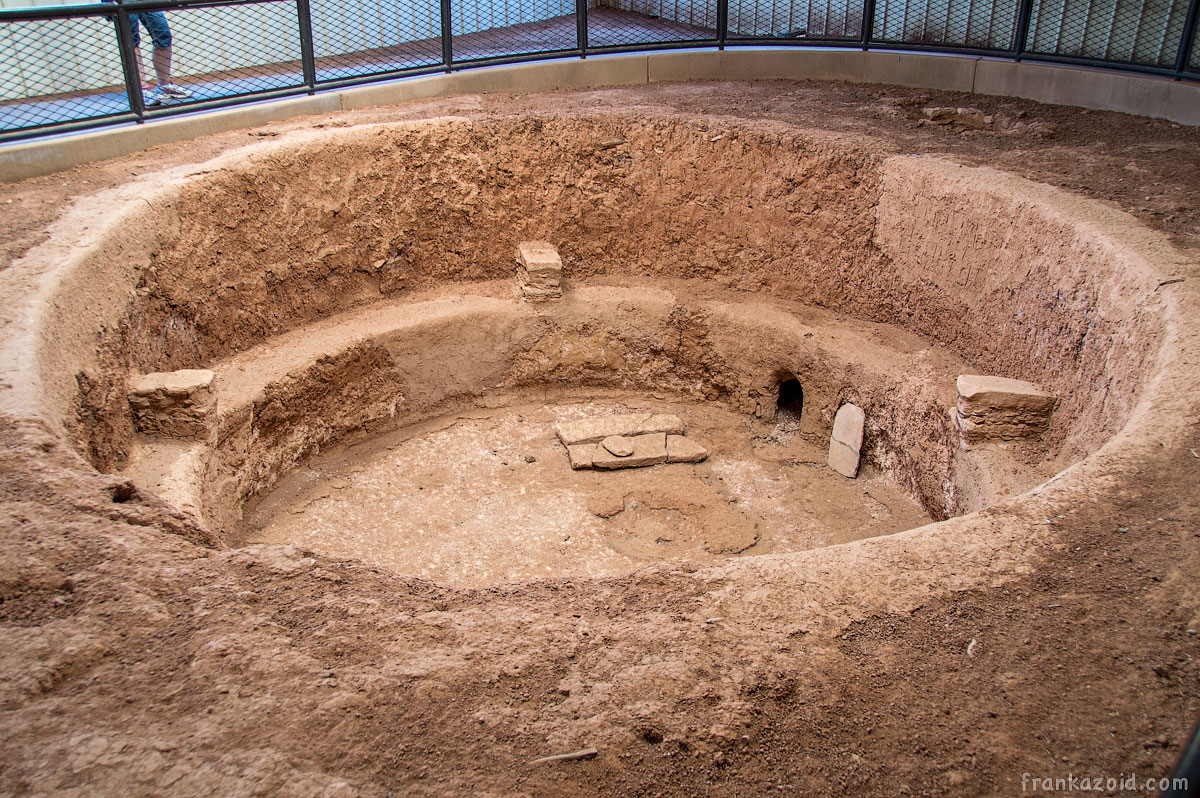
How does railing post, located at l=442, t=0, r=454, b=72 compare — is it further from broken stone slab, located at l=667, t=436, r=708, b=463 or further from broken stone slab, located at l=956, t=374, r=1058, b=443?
broken stone slab, located at l=956, t=374, r=1058, b=443

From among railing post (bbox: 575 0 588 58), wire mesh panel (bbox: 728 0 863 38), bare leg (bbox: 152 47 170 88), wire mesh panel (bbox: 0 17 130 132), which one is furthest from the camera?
wire mesh panel (bbox: 728 0 863 38)

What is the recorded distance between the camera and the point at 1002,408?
508cm

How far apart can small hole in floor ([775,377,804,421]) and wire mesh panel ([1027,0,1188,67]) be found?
13.1ft

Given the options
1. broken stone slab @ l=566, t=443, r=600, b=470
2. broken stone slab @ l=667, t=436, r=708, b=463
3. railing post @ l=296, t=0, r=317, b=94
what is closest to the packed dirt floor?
broken stone slab @ l=566, t=443, r=600, b=470

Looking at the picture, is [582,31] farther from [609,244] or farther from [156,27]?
[156,27]

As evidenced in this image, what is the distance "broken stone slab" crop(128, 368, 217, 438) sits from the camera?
16.9 ft

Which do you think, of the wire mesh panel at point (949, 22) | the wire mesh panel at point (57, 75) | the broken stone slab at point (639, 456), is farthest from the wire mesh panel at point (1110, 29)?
the wire mesh panel at point (57, 75)

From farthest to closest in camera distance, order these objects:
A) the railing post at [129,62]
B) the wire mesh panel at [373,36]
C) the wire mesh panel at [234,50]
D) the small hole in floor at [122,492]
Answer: the wire mesh panel at [373,36], the wire mesh panel at [234,50], the railing post at [129,62], the small hole in floor at [122,492]

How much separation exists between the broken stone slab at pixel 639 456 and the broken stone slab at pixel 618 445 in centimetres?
2

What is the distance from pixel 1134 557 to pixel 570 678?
1.89m

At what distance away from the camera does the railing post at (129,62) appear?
21.0 feet

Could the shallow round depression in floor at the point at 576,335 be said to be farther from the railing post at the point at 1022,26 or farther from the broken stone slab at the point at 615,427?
the railing post at the point at 1022,26

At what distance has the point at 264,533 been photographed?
19.1 feet

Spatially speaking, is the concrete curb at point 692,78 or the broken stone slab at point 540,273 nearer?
the concrete curb at point 692,78
